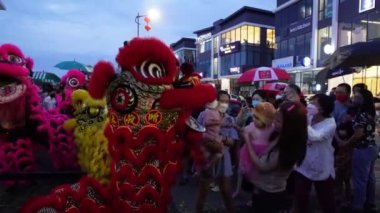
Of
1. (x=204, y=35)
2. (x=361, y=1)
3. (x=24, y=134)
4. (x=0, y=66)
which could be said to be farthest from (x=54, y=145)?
(x=204, y=35)

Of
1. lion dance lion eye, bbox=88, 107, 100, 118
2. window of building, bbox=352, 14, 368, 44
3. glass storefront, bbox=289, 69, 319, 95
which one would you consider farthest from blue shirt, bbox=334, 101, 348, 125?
glass storefront, bbox=289, 69, 319, 95

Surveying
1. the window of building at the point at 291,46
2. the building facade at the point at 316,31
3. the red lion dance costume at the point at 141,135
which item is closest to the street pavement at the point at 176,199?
the red lion dance costume at the point at 141,135

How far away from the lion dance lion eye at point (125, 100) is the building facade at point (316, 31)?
23.1 meters

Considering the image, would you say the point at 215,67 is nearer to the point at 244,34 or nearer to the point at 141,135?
the point at 244,34

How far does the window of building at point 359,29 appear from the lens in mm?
26531

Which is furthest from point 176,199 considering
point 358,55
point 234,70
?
point 234,70

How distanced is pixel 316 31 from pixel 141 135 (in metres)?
33.1

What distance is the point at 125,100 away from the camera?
7.57 feet

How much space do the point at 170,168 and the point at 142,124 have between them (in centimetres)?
28

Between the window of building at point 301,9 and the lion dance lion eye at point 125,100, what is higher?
the window of building at point 301,9

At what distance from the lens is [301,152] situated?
123 inches

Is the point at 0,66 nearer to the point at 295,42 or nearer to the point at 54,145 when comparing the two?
the point at 54,145

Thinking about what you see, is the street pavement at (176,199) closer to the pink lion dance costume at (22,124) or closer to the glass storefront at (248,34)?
the pink lion dance costume at (22,124)

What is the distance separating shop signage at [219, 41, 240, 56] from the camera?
47125mm
